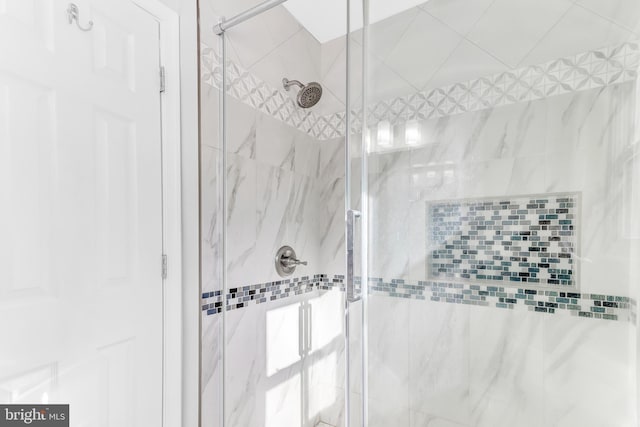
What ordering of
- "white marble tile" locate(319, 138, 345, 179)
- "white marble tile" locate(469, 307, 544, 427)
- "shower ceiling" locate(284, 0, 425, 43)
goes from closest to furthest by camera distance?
"white marble tile" locate(469, 307, 544, 427) → "shower ceiling" locate(284, 0, 425, 43) → "white marble tile" locate(319, 138, 345, 179)

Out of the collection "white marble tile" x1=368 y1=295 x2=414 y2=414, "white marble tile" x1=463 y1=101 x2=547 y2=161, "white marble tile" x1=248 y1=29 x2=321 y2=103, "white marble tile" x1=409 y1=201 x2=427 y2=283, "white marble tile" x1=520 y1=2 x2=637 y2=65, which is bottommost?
"white marble tile" x1=368 y1=295 x2=414 y2=414

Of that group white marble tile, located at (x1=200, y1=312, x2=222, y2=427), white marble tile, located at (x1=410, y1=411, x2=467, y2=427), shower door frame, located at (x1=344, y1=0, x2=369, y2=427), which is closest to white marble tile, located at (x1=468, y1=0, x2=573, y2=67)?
shower door frame, located at (x1=344, y1=0, x2=369, y2=427)

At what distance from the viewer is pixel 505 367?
0.91m

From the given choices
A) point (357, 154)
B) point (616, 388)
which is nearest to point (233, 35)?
point (357, 154)

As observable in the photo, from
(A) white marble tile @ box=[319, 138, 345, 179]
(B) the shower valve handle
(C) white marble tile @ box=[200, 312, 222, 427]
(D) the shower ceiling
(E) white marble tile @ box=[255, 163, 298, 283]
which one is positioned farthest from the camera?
(A) white marble tile @ box=[319, 138, 345, 179]

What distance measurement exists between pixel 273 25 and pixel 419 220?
3.92 feet

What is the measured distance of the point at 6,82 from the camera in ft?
2.63

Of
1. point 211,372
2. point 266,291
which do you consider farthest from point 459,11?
point 211,372

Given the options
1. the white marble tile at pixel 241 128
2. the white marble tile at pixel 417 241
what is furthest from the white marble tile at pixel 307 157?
the white marble tile at pixel 417 241

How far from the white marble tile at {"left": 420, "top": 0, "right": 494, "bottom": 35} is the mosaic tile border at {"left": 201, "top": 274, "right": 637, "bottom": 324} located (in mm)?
767

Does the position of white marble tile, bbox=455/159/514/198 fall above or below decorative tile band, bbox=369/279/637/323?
above

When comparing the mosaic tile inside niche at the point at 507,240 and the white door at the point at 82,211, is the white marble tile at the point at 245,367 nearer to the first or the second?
the white door at the point at 82,211

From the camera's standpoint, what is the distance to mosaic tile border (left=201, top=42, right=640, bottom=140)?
2.56 ft

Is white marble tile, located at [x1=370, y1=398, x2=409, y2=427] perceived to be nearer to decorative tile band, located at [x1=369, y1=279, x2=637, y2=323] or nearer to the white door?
decorative tile band, located at [x1=369, y1=279, x2=637, y2=323]
